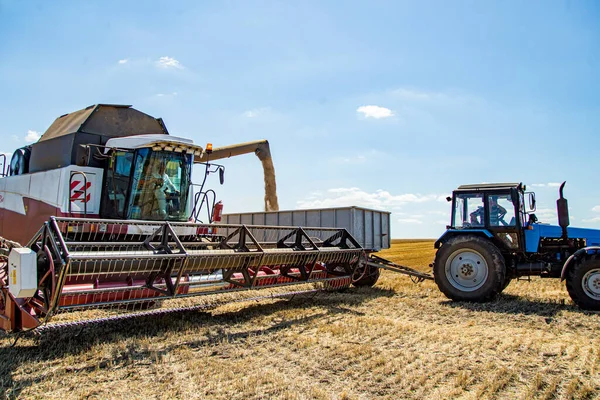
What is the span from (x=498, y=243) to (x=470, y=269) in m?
0.62

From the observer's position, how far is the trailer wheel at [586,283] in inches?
243

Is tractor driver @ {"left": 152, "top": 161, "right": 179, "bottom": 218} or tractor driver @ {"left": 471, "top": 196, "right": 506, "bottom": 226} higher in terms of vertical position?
tractor driver @ {"left": 152, "top": 161, "right": 179, "bottom": 218}

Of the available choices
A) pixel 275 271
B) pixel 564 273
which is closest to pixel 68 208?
pixel 275 271

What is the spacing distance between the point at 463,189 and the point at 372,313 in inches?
116

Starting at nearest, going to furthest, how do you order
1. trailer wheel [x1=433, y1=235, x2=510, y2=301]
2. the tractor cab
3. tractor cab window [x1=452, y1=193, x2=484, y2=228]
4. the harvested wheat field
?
the harvested wheat field, trailer wheel [x1=433, y1=235, x2=510, y2=301], the tractor cab, tractor cab window [x1=452, y1=193, x2=484, y2=228]

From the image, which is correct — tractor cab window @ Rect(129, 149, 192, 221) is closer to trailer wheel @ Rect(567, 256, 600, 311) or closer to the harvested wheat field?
the harvested wheat field

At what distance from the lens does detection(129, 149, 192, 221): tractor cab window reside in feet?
21.1

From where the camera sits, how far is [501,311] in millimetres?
6238

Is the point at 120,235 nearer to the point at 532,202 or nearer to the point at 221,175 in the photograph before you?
the point at 221,175

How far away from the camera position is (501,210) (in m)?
7.36

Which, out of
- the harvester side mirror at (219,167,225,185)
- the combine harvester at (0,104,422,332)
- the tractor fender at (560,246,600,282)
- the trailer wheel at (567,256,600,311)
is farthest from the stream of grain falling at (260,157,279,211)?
the trailer wheel at (567,256,600,311)

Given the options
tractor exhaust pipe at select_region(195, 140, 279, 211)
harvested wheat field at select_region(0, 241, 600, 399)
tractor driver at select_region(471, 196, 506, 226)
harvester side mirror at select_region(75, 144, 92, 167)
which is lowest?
harvested wheat field at select_region(0, 241, 600, 399)

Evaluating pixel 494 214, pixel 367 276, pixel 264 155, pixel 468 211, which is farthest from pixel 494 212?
pixel 264 155

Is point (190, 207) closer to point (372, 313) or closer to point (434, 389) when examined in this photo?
point (372, 313)
